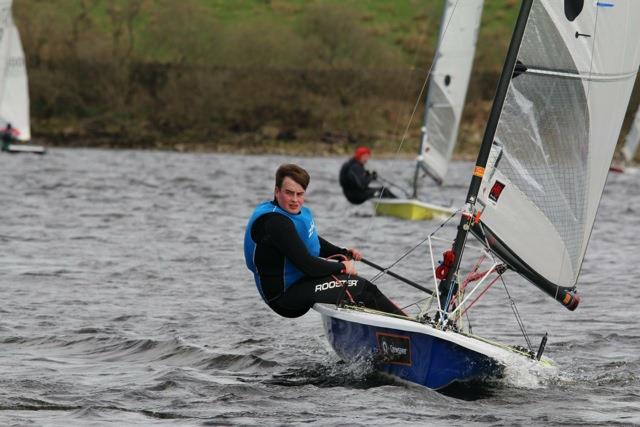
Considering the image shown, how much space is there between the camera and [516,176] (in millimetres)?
8641

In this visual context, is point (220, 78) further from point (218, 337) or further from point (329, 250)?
point (329, 250)

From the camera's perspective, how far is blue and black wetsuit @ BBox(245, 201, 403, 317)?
8398mm

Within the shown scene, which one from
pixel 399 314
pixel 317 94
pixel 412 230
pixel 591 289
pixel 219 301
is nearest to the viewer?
pixel 399 314

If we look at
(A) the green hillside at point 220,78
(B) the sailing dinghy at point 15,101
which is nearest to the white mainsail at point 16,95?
(B) the sailing dinghy at point 15,101

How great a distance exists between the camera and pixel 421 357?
780 centimetres

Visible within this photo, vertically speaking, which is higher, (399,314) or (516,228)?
(516,228)

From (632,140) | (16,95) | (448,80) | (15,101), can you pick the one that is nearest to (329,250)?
(448,80)

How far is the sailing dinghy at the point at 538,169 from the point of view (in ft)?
26.7

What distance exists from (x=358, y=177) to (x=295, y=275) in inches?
502

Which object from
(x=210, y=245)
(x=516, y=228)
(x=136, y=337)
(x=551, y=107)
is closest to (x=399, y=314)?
(x=516, y=228)

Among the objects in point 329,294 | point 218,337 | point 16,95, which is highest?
point 329,294

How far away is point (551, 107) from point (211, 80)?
171ft

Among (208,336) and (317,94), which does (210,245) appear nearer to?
(208,336)

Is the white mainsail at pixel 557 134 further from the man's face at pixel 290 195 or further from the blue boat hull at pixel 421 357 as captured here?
the man's face at pixel 290 195
